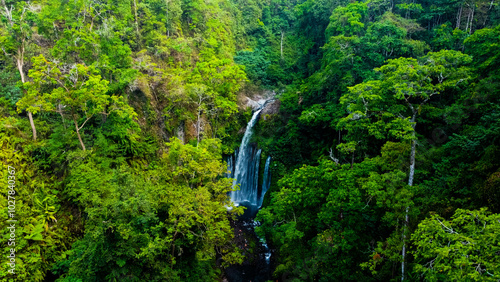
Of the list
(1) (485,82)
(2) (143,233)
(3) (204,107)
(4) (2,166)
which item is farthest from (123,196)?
(1) (485,82)

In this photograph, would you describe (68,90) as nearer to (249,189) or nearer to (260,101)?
(249,189)

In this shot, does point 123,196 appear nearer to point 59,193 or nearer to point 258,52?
point 59,193

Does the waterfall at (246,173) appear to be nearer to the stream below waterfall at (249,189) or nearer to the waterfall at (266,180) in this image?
the stream below waterfall at (249,189)

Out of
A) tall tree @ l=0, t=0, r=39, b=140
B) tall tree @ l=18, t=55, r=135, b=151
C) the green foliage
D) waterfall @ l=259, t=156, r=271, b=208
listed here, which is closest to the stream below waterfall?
waterfall @ l=259, t=156, r=271, b=208

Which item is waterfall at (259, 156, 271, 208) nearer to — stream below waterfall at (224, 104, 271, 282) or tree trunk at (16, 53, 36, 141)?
stream below waterfall at (224, 104, 271, 282)

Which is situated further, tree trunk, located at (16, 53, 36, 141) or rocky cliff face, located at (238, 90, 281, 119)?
rocky cliff face, located at (238, 90, 281, 119)

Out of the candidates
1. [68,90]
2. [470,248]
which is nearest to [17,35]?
Result: [68,90]
